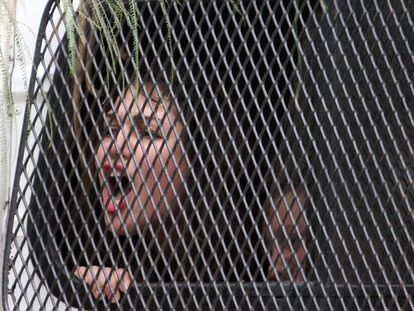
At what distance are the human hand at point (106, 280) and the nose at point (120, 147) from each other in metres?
0.29

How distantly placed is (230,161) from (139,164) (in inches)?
9.0

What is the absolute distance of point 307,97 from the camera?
255 centimetres

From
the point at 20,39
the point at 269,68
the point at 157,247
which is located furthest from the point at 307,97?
the point at 20,39

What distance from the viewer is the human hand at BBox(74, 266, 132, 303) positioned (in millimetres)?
2551

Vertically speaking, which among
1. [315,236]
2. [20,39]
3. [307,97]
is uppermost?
[20,39]

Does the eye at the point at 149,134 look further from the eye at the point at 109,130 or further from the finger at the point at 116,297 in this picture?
the finger at the point at 116,297

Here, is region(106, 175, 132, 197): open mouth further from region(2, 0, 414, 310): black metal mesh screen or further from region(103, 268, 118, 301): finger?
region(103, 268, 118, 301): finger

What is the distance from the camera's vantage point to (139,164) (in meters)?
2.54

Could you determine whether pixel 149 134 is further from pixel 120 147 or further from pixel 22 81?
pixel 22 81

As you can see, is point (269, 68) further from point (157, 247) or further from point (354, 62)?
point (157, 247)

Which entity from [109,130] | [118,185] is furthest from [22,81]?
[118,185]

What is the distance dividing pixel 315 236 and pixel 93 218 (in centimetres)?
58

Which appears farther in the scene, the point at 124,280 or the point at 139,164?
the point at 124,280

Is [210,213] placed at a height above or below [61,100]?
below
